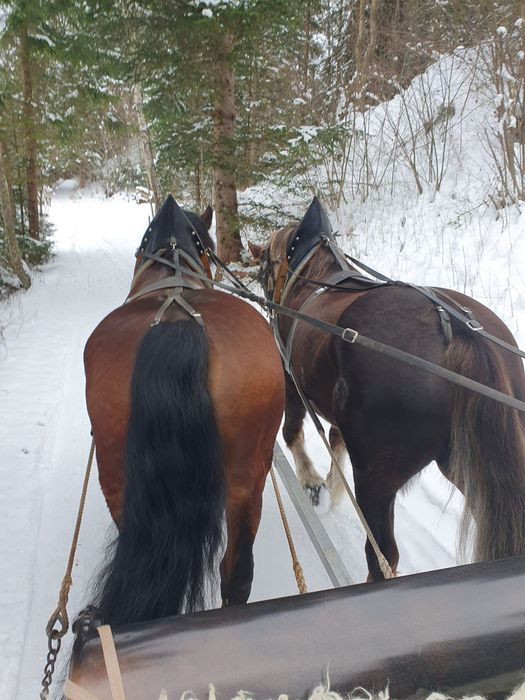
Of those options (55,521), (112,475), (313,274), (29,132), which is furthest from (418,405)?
(29,132)

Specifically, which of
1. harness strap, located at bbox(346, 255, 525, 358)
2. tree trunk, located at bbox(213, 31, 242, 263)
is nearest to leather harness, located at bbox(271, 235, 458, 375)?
harness strap, located at bbox(346, 255, 525, 358)

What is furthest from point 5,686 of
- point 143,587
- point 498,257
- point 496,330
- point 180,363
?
point 498,257

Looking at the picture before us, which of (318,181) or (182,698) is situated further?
(318,181)

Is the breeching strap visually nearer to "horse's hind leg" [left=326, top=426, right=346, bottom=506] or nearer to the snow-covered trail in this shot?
the snow-covered trail

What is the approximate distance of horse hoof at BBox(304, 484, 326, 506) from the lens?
3.50 meters

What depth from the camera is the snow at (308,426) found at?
8.66 ft

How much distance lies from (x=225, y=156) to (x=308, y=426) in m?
5.88

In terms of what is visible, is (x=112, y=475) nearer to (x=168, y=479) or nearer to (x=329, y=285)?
(x=168, y=479)

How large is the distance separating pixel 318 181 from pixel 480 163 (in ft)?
10.9

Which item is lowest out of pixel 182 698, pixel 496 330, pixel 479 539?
pixel 479 539

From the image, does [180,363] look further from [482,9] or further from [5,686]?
[482,9]

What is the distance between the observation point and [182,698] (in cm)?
89

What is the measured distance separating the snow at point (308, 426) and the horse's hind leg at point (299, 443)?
20 cm

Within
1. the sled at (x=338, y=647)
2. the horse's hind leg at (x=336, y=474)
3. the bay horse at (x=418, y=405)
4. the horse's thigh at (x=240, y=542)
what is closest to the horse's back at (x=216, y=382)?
the horse's thigh at (x=240, y=542)
